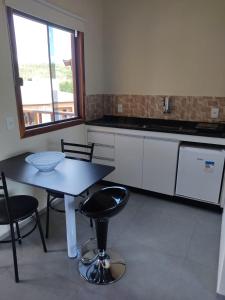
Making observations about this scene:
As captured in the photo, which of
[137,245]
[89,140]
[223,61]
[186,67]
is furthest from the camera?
[89,140]

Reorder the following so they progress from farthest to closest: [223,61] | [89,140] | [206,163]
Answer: [89,140] < [223,61] < [206,163]

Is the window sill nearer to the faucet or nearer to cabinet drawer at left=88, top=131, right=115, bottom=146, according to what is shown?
cabinet drawer at left=88, top=131, right=115, bottom=146

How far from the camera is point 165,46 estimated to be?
2.97 meters

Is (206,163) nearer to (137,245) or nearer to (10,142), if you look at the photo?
(137,245)

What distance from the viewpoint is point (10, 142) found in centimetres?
214

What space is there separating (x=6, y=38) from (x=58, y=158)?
1.14m

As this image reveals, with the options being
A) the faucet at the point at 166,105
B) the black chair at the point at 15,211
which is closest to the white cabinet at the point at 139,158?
the faucet at the point at 166,105

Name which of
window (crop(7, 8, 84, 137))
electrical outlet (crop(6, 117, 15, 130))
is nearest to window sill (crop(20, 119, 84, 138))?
window (crop(7, 8, 84, 137))

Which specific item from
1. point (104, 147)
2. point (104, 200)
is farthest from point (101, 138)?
point (104, 200)

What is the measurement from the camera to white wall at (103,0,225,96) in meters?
2.72

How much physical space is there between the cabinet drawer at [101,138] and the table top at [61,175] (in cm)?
99

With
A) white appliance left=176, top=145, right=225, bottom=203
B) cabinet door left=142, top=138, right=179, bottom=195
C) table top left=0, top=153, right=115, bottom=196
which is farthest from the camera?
cabinet door left=142, top=138, right=179, bottom=195

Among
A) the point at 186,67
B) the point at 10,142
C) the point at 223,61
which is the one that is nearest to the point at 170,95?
the point at 186,67

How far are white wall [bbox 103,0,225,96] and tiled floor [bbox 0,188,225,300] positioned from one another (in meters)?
1.67
